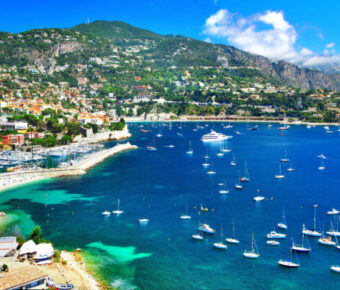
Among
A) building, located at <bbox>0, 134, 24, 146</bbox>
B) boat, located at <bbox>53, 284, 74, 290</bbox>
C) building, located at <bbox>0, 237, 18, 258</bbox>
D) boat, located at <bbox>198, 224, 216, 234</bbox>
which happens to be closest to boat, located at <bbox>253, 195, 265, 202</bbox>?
boat, located at <bbox>198, 224, 216, 234</bbox>

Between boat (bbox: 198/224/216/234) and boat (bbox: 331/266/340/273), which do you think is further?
boat (bbox: 198/224/216/234)

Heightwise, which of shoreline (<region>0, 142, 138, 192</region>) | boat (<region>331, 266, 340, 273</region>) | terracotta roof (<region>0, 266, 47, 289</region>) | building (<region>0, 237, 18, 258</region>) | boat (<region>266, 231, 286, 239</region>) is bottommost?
boat (<region>331, 266, 340, 273</region>)

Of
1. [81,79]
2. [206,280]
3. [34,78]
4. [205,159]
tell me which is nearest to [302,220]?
[206,280]

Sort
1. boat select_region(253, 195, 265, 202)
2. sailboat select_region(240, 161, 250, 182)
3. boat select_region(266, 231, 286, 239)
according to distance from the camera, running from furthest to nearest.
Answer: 1. sailboat select_region(240, 161, 250, 182)
2. boat select_region(253, 195, 265, 202)
3. boat select_region(266, 231, 286, 239)

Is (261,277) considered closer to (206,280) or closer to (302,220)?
(206,280)

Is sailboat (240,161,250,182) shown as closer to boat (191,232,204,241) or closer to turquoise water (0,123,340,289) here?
turquoise water (0,123,340,289)

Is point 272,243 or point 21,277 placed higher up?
point 21,277

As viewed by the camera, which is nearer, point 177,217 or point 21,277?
point 21,277

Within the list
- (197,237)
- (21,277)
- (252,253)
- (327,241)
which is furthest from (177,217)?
(21,277)

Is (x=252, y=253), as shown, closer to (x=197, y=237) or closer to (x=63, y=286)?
(x=197, y=237)
